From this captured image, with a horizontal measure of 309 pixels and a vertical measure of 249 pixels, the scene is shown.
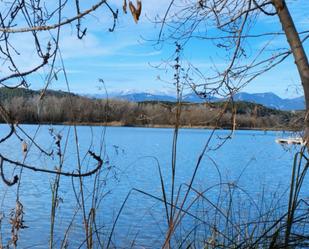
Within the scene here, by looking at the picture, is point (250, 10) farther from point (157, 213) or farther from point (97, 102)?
point (157, 213)

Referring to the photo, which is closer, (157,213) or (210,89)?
(210,89)

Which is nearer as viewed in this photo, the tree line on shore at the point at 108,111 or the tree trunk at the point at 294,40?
the tree line on shore at the point at 108,111

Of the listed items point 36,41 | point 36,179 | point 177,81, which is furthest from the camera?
point 36,179

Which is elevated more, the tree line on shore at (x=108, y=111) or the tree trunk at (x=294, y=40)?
the tree trunk at (x=294, y=40)

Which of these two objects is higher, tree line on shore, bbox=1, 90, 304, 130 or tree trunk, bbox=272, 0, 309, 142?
tree trunk, bbox=272, 0, 309, 142

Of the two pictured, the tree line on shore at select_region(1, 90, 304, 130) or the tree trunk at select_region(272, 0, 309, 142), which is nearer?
the tree line on shore at select_region(1, 90, 304, 130)

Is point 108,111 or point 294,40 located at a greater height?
point 294,40

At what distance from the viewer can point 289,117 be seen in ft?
16.2

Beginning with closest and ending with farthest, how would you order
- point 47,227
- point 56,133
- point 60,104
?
point 56,133, point 60,104, point 47,227

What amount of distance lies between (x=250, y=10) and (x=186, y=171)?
49.6ft

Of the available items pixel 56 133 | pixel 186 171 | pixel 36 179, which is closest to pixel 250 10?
Answer: pixel 56 133

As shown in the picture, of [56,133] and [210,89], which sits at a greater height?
[210,89]

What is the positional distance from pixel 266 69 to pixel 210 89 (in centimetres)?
47

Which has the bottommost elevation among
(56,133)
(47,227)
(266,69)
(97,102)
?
(47,227)
